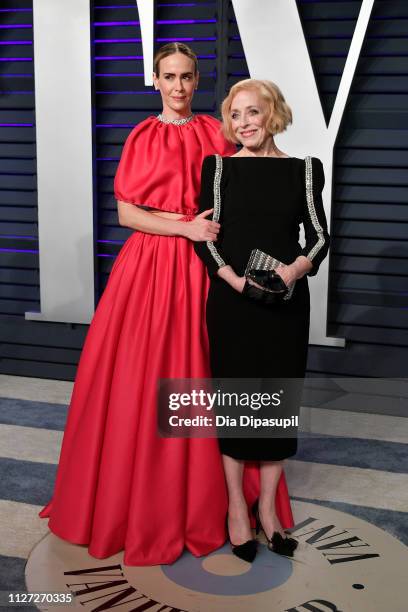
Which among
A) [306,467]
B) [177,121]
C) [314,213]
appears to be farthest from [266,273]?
[306,467]

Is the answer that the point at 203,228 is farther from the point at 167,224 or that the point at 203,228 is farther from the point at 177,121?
the point at 177,121

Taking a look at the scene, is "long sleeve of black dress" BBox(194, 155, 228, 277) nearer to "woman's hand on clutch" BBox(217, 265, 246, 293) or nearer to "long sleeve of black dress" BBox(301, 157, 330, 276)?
"woman's hand on clutch" BBox(217, 265, 246, 293)

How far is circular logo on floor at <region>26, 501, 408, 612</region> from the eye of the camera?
2.22m

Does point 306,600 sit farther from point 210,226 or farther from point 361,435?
point 361,435

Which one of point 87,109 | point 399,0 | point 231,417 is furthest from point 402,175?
point 231,417

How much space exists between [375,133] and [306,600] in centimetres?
264

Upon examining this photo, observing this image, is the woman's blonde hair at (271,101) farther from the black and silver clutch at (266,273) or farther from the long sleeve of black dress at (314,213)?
the black and silver clutch at (266,273)

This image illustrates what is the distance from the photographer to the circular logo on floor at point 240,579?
2.22 meters

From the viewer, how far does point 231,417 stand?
2514 mm

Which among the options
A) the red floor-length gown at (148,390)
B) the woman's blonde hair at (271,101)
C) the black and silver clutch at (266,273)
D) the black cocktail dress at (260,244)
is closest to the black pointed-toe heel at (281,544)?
the red floor-length gown at (148,390)

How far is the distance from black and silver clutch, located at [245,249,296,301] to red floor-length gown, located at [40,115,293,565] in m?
0.28

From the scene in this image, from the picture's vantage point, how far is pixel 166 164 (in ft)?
8.21

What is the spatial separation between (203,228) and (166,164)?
0.28 m

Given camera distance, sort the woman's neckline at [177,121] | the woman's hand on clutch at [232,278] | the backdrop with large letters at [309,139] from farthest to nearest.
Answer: the backdrop with large letters at [309,139], the woman's neckline at [177,121], the woman's hand on clutch at [232,278]
